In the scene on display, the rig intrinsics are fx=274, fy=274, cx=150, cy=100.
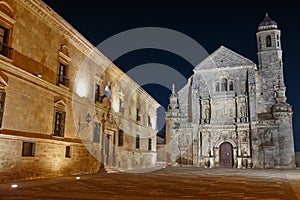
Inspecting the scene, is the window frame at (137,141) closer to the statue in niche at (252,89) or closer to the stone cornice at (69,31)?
the stone cornice at (69,31)

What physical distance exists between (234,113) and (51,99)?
22744 mm

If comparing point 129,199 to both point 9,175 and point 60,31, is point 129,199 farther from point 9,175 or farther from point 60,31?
point 60,31

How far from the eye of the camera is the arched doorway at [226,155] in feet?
100

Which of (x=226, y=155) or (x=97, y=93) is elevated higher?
(x=97, y=93)

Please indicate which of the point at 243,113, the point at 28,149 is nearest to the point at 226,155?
the point at 243,113

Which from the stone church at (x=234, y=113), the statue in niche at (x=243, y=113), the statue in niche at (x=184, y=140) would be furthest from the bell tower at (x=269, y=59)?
the statue in niche at (x=184, y=140)

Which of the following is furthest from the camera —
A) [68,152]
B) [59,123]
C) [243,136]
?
[243,136]

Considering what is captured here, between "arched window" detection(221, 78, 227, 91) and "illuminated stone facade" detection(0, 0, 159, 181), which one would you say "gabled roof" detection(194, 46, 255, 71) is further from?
"illuminated stone facade" detection(0, 0, 159, 181)

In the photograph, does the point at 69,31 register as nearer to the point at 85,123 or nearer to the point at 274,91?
the point at 85,123

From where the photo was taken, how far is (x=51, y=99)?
538 inches

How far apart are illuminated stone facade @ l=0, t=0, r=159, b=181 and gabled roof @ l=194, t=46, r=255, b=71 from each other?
48.7ft

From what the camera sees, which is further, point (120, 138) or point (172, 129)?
point (172, 129)

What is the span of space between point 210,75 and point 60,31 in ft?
71.5

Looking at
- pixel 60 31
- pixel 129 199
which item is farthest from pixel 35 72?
pixel 129 199
